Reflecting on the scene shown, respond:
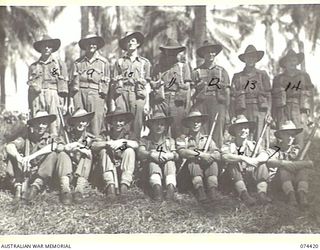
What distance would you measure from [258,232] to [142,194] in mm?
676

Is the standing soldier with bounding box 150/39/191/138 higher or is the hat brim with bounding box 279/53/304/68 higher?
the hat brim with bounding box 279/53/304/68

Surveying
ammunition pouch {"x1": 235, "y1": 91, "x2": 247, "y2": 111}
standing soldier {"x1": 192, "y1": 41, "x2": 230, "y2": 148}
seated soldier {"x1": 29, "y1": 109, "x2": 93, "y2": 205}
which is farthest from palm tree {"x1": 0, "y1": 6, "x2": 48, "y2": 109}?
ammunition pouch {"x1": 235, "y1": 91, "x2": 247, "y2": 111}

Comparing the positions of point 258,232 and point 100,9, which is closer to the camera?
point 258,232

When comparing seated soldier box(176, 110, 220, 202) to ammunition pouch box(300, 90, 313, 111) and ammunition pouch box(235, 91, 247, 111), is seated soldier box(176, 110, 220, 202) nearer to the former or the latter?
ammunition pouch box(235, 91, 247, 111)

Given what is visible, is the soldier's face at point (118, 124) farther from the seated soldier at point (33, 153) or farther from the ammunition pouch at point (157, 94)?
the seated soldier at point (33, 153)

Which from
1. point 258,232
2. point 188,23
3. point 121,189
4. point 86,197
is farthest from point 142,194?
point 188,23

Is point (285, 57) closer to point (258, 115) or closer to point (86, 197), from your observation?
point (258, 115)

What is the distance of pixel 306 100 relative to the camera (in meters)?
3.20

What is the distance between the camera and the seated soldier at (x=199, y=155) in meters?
3.13

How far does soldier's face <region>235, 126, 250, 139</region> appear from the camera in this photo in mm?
3191

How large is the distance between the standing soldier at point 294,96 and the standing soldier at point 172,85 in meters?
0.52

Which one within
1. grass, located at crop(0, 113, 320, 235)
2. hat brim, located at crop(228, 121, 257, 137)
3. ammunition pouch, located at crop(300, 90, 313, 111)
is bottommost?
grass, located at crop(0, 113, 320, 235)

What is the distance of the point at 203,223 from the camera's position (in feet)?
10.1

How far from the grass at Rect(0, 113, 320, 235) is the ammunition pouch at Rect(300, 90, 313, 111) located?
1.05 ft
